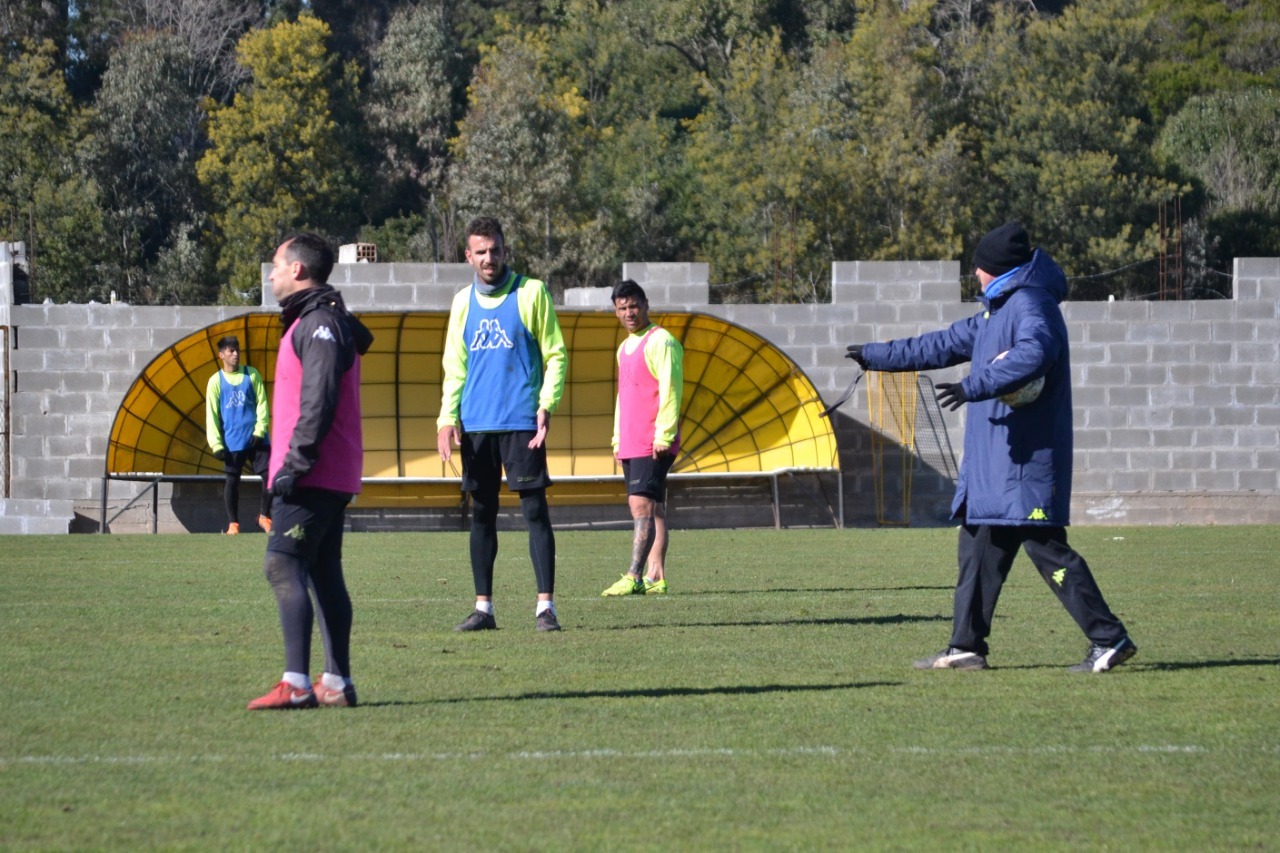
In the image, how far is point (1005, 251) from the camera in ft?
22.7

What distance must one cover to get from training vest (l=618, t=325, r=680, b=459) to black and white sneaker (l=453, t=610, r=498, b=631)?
2.61 m

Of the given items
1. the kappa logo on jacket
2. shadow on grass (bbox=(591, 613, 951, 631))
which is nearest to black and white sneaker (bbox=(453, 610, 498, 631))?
shadow on grass (bbox=(591, 613, 951, 631))

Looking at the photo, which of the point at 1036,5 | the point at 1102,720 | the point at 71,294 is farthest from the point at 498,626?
the point at 1036,5

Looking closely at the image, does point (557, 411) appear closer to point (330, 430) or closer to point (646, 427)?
point (646, 427)

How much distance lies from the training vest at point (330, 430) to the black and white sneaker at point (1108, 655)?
2.91m

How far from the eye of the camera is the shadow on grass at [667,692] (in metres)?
6.15

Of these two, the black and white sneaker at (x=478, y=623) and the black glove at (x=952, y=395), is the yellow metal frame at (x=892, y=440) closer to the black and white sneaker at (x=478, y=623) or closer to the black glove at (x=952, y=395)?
the black and white sneaker at (x=478, y=623)

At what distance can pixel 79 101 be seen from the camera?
65.9m

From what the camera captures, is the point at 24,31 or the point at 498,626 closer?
the point at 498,626

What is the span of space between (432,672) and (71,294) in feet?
168

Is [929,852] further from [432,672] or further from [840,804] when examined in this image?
[432,672]

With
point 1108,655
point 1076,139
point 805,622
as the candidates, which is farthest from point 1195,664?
point 1076,139

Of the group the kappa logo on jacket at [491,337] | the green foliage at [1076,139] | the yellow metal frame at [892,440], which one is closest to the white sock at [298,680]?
the kappa logo on jacket at [491,337]

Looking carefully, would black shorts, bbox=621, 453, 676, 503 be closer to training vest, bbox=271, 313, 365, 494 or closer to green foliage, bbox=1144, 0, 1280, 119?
training vest, bbox=271, 313, 365, 494
